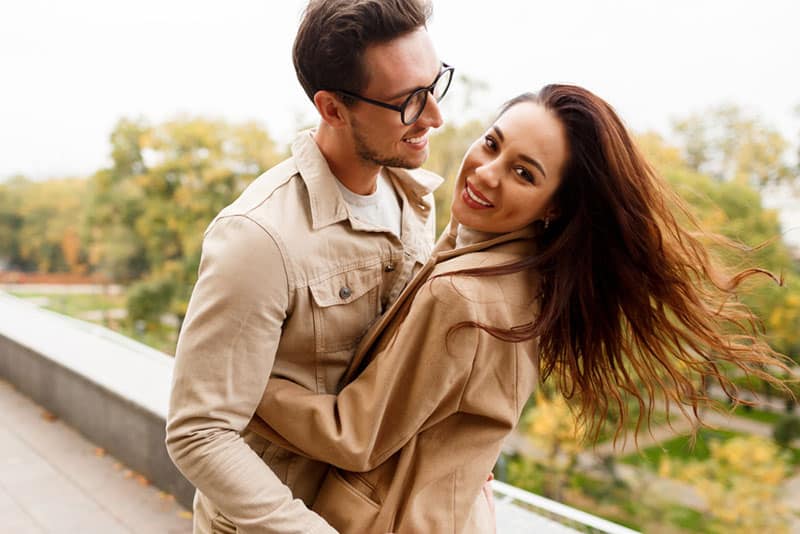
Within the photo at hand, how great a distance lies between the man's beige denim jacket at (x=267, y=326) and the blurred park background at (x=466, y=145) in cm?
33

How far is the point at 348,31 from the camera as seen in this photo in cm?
111

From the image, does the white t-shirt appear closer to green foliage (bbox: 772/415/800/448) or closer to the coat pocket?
the coat pocket

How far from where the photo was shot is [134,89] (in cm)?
3694

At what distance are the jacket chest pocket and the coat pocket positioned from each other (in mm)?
223

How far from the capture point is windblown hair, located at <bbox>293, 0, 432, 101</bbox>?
110 cm

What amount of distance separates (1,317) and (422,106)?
3.84 m

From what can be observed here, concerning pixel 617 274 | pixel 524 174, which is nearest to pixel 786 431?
pixel 617 274

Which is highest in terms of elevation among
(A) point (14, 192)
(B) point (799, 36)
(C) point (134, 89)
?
(B) point (799, 36)

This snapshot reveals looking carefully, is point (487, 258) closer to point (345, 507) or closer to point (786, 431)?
point (345, 507)

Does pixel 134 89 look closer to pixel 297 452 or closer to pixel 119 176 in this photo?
pixel 119 176

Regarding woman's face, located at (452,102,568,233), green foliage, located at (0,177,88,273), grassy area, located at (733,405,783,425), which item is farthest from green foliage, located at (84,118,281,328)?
woman's face, located at (452,102,568,233)

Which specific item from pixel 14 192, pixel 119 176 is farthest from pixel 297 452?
pixel 14 192

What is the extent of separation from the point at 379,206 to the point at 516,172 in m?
0.29

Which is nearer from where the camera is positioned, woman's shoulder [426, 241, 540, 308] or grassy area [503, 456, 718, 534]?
woman's shoulder [426, 241, 540, 308]
